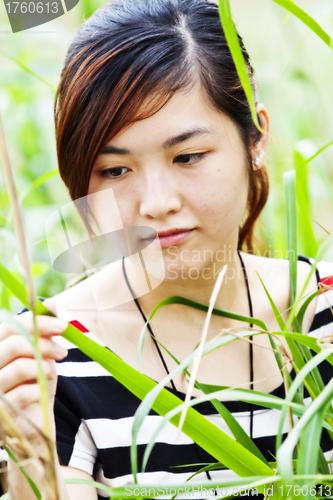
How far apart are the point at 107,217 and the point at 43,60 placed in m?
1.05

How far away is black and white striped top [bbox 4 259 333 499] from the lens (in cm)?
80

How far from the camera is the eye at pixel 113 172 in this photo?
72 centimetres

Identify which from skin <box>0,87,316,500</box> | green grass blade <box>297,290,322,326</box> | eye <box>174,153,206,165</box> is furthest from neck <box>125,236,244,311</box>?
green grass blade <box>297,290,322,326</box>

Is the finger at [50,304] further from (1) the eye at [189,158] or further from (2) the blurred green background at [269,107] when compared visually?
(2) the blurred green background at [269,107]

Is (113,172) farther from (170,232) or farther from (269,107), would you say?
(269,107)

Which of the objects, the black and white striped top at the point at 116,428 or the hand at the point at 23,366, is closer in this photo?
the hand at the point at 23,366

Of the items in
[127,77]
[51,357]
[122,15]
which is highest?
[122,15]

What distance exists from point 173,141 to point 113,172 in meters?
0.11

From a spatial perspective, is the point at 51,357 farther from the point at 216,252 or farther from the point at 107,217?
the point at 216,252

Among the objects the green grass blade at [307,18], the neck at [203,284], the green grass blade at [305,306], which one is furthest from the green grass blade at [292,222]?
the neck at [203,284]

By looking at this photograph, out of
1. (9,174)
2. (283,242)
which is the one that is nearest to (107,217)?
(9,174)

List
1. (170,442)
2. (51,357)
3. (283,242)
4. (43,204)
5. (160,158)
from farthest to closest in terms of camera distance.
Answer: (43,204)
(283,242)
(170,442)
(160,158)
(51,357)

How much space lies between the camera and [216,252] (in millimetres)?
840

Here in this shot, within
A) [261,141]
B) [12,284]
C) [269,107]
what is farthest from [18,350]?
[269,107]
